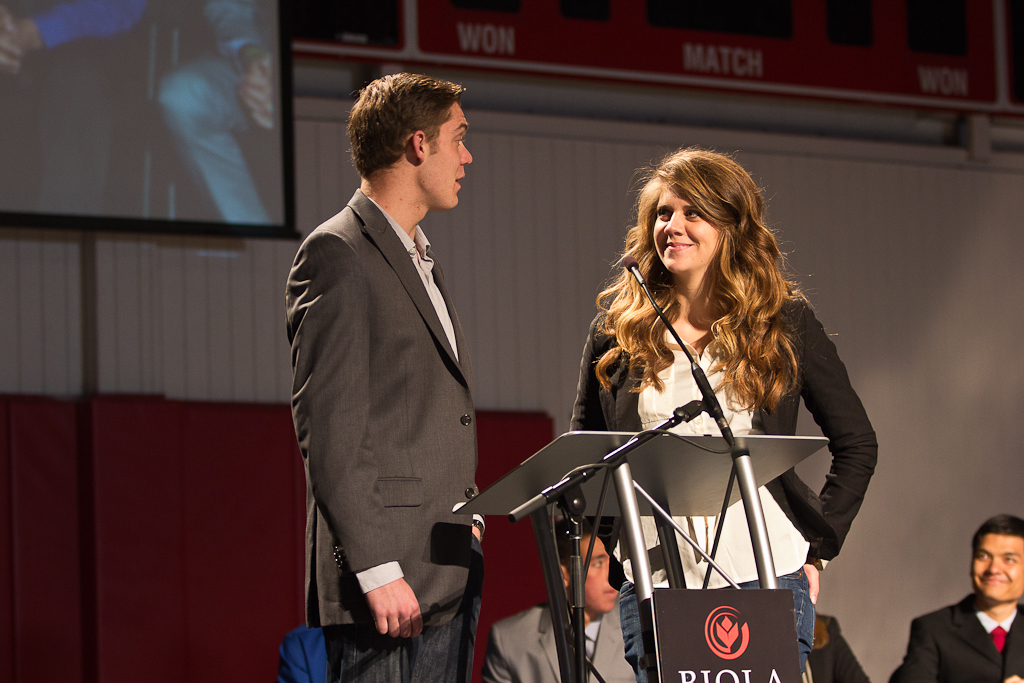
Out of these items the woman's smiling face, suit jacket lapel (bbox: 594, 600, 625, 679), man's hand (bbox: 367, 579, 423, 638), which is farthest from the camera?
suit jacket lapel (bbox: 594, 600, 625, 679)

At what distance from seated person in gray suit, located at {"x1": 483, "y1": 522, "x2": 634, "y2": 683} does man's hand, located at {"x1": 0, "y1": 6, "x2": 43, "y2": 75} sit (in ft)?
8.52

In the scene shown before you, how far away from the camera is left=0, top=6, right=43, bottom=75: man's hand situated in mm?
3943

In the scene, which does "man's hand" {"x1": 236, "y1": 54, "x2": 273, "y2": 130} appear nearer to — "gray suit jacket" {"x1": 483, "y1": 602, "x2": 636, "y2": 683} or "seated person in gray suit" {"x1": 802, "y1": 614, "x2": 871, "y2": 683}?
"gray suit jacket" {"x1": 483, "y1": 602, "x2": 636, "y2": 683}

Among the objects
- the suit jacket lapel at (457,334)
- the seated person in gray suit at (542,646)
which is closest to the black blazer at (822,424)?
the suit jacket lapel at (457,334)

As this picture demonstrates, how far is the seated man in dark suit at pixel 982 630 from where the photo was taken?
3.67 meters

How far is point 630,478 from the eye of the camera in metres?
1.43

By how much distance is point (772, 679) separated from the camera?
1.40m

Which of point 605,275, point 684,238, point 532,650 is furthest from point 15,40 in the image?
point 684,238

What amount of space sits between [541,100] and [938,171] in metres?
2.17

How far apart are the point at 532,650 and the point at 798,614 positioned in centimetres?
159

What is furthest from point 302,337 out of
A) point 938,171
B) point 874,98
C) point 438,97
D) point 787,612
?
point 938,171

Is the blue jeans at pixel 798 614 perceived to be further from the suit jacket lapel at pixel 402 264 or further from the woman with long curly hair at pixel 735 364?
the suit jacket lapel at pixel 402 264

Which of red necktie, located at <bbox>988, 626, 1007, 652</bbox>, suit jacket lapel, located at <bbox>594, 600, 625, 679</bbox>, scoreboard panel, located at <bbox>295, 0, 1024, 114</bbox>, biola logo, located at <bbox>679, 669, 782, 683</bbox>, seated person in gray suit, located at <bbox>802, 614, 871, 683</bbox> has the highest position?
scoreboard panel, located at <bbox>295, 0, 1024, 114</bbox>

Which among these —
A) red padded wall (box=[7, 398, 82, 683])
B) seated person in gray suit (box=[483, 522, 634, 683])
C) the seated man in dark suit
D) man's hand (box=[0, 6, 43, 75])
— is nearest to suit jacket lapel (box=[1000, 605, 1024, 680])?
the seated man in dark suit
